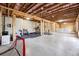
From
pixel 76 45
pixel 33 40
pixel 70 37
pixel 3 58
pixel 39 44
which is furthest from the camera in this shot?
pixel 33 40

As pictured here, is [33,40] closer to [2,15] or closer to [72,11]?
[2,15]

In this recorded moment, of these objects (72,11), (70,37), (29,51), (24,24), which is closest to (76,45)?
(70,37)

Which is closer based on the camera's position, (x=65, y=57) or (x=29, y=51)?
(x=65, y=57)

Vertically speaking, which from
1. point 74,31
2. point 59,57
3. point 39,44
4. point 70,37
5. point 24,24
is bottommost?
point 59,57

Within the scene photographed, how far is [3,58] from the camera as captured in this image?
2.23m

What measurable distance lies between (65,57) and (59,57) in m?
0.17

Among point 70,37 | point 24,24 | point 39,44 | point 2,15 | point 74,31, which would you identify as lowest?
point 39,44

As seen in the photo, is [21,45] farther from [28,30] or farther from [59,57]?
[59,57]

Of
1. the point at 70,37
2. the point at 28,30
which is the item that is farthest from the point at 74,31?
the point at 28,30

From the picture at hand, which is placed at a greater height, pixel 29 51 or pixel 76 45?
pixel 76 45

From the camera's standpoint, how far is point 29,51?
2.63m

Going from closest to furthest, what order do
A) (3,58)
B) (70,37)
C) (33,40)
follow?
(3,58) → (70,37) → (33,40)

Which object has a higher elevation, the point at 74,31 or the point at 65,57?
the point at 74,31

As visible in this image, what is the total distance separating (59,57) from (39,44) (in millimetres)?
914
